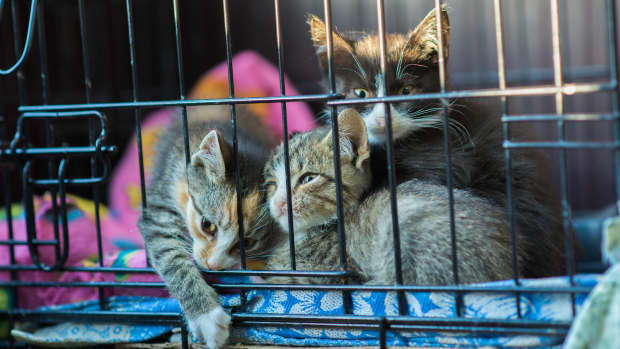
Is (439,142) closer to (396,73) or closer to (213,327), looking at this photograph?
(396,73)

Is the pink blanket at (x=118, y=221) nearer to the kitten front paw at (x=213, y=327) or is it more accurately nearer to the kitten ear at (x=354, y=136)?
the kitten front paw at (x=213, y=327)

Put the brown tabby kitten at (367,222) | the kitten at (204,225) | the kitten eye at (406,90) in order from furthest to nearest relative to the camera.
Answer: the kitten eye at (406,90)
the kitten at (204,225)
the brown tabby kitten at (367,222)

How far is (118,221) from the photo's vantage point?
2.38 meters

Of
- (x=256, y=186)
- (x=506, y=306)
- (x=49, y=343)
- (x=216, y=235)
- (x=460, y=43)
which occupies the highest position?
(x=460, y=43)

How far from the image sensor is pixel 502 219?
1275mm

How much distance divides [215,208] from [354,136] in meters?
0.36

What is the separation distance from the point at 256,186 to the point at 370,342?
47cm

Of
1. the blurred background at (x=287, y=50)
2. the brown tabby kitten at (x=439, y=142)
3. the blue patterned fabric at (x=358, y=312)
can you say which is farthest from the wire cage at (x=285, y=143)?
the blurred background at (x=287, y=50)

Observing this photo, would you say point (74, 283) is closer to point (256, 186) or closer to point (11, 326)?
point (11, 326)

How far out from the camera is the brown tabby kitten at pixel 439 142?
1434 mm

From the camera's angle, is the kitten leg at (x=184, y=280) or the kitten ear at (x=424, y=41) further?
the kitten ear at (x=424, y=41)

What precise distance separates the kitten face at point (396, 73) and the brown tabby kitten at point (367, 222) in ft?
0.44

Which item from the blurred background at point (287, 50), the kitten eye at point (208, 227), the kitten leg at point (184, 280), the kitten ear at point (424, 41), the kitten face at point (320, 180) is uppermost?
the blurred background at point (287, 50)

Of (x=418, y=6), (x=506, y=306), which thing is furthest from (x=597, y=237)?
(x=418, y=6)
